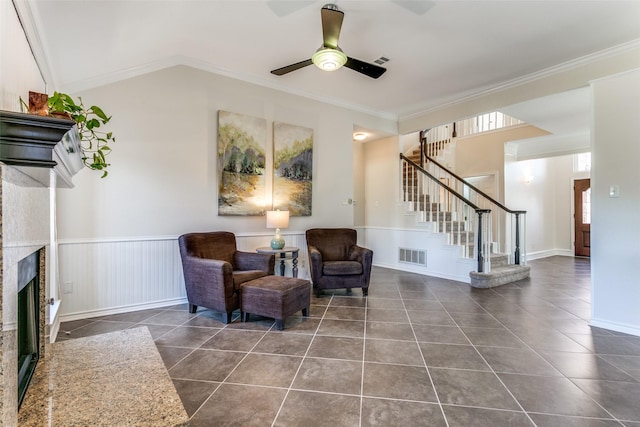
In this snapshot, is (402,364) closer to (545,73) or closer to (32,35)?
(32,35)

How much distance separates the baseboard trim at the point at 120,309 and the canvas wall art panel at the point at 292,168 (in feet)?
6.03

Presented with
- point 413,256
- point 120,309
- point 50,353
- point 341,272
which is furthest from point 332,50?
point 413,256

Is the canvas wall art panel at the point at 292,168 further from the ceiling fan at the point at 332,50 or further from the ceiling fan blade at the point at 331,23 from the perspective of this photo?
the ceiling fan blade at the point at 331,23

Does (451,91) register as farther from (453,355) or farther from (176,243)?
(176,243)

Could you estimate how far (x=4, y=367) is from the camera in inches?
38.0

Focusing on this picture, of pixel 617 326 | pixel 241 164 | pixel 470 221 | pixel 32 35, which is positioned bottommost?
pixel 617 326

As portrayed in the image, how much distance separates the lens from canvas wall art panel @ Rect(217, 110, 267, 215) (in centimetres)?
387

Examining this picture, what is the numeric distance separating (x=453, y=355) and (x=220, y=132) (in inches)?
142

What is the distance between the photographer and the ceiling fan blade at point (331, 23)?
2295 millimetres

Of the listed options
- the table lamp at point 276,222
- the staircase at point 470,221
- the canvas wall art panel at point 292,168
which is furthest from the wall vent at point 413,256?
the table lamp at point 276,222

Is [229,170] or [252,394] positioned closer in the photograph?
[252,394]

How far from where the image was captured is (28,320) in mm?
1584

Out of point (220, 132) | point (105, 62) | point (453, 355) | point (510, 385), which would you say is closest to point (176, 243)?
point (220, 132)

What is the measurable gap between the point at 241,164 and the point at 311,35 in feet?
6.00
